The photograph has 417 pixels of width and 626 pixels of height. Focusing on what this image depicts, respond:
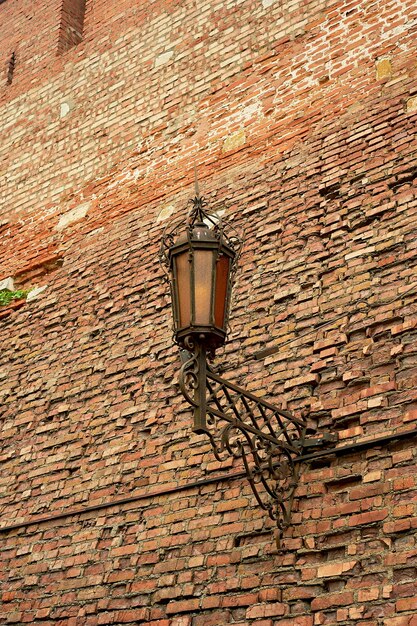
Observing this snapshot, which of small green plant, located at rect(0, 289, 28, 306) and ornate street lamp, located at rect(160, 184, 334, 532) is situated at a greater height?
small green plant, located at rect(0, 289, 28, 306)

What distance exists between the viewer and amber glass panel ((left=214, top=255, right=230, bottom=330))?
12.2 ft

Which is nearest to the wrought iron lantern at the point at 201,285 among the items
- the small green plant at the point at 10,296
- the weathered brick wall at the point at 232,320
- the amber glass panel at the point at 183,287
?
the amber glass panel at the point at 183,287

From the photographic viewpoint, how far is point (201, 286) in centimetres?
371

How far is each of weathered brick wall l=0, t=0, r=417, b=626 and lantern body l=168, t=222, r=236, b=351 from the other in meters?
0.83

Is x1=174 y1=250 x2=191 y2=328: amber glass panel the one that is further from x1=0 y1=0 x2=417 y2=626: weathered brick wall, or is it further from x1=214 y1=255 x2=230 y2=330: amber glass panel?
x1=0 y1=0 x2=417 y2=626: weathered brick wall

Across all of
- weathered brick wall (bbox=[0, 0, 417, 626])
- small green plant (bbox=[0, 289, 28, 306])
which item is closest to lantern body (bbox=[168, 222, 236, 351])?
weathered brick wall (bbox=[0, 0, 417, 626])

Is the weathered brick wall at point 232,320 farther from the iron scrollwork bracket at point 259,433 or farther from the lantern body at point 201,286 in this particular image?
the lantern body at point 201,286

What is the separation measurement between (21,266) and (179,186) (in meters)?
1.57

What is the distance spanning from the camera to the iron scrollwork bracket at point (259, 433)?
3.66m

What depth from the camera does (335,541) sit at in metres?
3.76

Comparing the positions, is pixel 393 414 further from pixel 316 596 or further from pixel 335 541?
pixel 316 596

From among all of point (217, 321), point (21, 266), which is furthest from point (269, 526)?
point (21, 266)

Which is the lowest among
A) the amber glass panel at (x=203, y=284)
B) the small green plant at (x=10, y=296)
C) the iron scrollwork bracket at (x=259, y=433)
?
the iron scrollwork bracket at (x=259, y=433)

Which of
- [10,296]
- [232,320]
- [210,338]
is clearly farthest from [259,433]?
[10,296]
